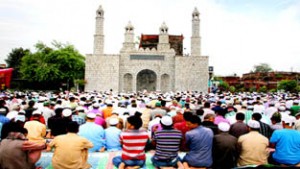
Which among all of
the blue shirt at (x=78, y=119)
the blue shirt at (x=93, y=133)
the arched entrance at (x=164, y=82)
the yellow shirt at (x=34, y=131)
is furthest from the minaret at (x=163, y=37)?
the yellow shirt at (x=34, y=131)

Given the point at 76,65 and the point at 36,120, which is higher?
the point at 76,65

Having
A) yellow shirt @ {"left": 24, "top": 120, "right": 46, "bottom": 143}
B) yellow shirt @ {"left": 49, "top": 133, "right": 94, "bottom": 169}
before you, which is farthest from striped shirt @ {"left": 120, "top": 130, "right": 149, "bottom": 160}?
yellow shirt @ {"left": 24, "top": 120, "right": 46, "bottom": 143}

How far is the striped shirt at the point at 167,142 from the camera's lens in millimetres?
5000

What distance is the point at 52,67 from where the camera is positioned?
1298 inches

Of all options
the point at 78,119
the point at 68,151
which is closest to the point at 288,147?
the point at 68,151

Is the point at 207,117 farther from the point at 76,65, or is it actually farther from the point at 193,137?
the point at 76,65

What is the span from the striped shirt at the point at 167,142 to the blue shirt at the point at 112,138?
4.87 ft

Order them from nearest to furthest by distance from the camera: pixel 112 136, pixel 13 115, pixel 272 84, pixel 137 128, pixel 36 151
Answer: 1. pixel 36 151
2. pixel 137 128
3. pixel 112 136
4. pixel 13 115
5. pixel 272 84

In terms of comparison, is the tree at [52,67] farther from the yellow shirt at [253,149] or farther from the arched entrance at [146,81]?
the yellow shirt at [253,149]

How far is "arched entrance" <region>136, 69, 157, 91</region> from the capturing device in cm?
3256

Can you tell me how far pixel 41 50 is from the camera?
3628 centimetres

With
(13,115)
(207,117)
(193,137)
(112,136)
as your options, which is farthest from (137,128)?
(13,115)

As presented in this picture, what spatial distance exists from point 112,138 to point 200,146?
2150 mm

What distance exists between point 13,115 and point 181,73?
24.2m
